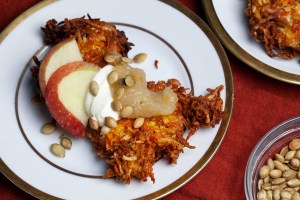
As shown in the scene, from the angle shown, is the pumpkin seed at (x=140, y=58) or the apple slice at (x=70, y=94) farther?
the pumpkin seed at (x=140, y=58)

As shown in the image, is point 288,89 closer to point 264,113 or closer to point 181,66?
point 264,113

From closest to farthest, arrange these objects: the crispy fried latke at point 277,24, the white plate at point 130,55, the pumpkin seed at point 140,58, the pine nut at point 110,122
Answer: the pine nut at point 110,122
the white plate at point 130,55
the crispy fried latke at point 277,24
the pumpkin seed at point 140,58

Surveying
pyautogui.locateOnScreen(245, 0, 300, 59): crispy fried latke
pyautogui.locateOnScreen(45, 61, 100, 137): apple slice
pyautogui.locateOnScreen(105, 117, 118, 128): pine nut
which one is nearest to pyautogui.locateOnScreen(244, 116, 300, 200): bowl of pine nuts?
pyautogui.locateOnScreen(245, 0, 300, 59): crispy fried latke

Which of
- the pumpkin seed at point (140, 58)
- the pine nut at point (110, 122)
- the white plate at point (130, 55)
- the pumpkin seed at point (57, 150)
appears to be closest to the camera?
the pine nut at point (110, 122)

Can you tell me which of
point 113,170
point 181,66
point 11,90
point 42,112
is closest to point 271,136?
point 181,66

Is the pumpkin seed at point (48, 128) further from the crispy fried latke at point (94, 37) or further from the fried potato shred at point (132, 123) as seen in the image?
the crispy fried latke at point (94, 37)

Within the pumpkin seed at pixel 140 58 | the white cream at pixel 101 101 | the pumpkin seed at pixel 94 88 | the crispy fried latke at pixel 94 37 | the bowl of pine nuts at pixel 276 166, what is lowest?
the bowl of pine nuts at pixel 276 166

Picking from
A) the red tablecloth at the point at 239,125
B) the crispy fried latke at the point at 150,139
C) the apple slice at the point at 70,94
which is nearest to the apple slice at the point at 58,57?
the apple slice at the point at 70,94

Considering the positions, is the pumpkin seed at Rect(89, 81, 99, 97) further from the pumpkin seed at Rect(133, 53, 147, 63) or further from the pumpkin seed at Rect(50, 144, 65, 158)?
the pumpkin seed at Rect(133, 53, 147, 63)

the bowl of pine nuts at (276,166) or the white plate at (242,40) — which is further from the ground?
the white plate at (242,40)
